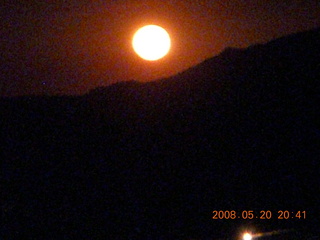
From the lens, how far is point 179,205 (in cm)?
771

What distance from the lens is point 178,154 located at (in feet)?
29.9

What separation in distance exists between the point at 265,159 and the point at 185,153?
6.03 ft

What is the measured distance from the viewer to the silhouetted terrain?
7273mm

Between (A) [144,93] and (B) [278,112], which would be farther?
(A) [144,93]

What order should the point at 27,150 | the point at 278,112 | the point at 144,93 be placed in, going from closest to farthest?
the point at 278,112 → the point at 27,150 → the point at 144,93

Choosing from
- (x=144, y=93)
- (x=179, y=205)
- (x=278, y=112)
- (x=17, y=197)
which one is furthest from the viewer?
(x=144, y=93)

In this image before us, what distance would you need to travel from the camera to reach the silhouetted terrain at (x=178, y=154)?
727 cm

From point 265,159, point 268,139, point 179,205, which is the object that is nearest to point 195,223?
point 179,205

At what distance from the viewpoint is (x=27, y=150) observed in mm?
10375

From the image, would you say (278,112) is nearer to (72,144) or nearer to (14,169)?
(72,144)

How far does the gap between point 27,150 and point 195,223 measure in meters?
5.30

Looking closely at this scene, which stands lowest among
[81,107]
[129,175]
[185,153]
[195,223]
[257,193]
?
[195,223]

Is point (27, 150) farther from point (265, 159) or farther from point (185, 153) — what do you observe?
point (265, 159)

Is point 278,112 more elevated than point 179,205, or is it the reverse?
point 278,112
